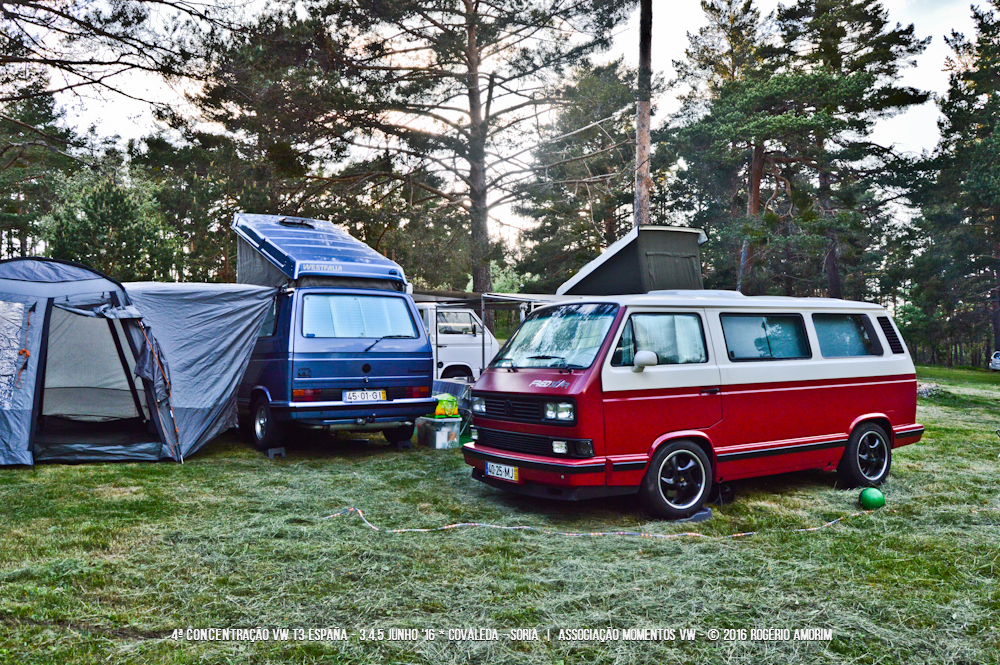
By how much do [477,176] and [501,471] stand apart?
16026 millimetres

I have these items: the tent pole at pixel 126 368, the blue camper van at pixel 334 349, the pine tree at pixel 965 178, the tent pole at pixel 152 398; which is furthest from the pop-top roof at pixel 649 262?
the pine tree at pixel 965 178

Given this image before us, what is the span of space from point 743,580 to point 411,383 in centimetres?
535

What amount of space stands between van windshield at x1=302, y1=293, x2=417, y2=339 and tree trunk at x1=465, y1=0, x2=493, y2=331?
33.8 feet

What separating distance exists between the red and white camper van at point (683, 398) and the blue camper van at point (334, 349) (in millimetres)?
2488

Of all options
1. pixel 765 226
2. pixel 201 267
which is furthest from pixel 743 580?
pixel 201 267

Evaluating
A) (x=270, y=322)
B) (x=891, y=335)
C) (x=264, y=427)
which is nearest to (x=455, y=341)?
(x=270, y=322)

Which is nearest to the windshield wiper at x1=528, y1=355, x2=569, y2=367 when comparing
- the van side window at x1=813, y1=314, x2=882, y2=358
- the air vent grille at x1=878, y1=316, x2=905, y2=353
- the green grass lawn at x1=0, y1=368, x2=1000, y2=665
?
the green grass lawn at x1=0, y1=368, x2=1000, y2=665

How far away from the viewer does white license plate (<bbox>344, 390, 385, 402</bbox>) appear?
830 cm

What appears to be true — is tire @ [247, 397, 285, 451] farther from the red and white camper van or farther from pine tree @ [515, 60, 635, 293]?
pine tree @ [515, 60, 635, 293]

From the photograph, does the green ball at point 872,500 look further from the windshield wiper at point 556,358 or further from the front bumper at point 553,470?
the windshield wiper at point 556,358

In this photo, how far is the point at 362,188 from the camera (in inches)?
766

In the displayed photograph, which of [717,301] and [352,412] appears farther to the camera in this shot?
[352,412]

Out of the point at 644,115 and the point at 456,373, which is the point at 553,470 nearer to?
the point at 456,373

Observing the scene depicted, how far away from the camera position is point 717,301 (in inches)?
239
